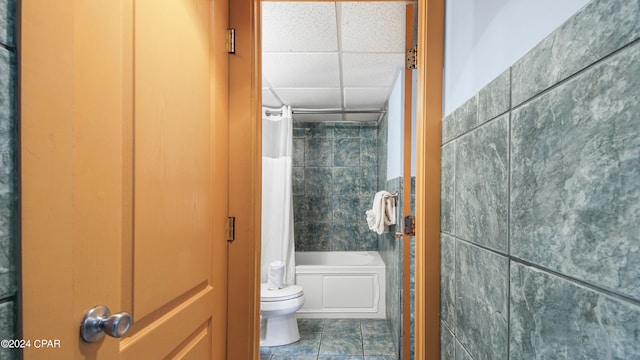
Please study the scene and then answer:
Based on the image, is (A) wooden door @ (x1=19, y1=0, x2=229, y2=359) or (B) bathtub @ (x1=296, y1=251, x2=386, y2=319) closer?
(A) wooden door @ (x1=19, y1=0, x2=229, y2=359)

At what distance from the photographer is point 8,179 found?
0.42m

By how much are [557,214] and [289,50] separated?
1902 mm

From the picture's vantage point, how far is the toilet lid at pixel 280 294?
261 cm

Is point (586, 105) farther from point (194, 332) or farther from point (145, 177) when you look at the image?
point (194, 332)

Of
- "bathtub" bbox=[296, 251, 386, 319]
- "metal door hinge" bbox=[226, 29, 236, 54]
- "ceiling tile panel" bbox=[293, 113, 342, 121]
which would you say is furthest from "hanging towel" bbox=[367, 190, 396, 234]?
"metal door hinge" bbox=[226, 29, 236, 54]

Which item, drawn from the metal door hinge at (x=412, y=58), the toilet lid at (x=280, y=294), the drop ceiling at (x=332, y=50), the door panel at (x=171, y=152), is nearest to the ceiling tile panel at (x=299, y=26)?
the drop ceiling at (x=332, y=50)

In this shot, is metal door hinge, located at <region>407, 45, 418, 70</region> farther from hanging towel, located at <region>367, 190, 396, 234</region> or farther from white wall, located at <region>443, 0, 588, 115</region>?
hanging towel, located at <region>367, 190, 396, 234</region>

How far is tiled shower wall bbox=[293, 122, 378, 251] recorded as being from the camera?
155 inches

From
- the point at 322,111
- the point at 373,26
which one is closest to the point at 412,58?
the point at 373,26

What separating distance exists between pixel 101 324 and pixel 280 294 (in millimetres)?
2195

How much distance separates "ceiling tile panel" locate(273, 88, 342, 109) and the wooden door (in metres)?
1.77

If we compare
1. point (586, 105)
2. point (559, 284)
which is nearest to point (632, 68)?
point (586, 105)

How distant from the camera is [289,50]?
83.1 inches

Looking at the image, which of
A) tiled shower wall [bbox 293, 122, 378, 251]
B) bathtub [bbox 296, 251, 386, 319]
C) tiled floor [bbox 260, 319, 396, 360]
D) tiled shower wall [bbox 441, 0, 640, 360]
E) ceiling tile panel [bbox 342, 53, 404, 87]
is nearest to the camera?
tiled shower wall [bbox 441, 0, 640, 360]
